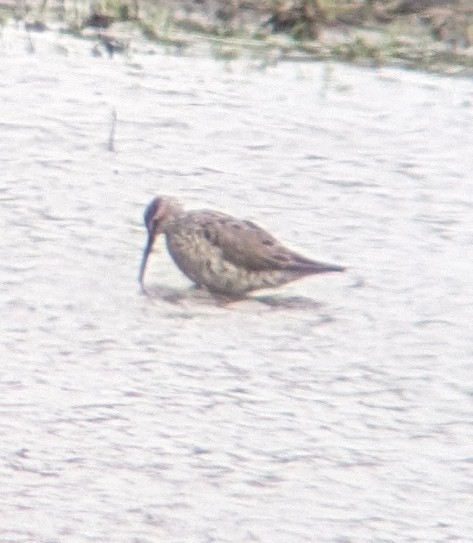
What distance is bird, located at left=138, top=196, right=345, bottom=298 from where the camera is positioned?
25.8ft

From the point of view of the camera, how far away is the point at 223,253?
811 centimetres

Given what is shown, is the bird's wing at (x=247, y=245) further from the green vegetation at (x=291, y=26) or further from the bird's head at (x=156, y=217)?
the green vegetation at (x=291, y=26)

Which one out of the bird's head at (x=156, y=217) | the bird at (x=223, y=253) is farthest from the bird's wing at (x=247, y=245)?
the bird's head at (x=156, y=217)

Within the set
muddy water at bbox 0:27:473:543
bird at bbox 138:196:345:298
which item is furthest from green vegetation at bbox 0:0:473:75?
bird at bbox 138:196:345:298

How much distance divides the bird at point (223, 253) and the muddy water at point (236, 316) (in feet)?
0.36

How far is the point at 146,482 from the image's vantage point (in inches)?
223

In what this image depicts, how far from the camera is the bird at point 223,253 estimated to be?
310 inches

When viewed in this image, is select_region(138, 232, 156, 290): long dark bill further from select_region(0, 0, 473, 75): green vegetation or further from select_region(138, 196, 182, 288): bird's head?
select_region(0, 0, 473, 75): green vegetation

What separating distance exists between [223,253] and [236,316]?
53cm

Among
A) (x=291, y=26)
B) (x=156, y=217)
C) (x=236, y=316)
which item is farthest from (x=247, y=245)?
(x=291, y=26)

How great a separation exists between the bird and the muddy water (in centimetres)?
11

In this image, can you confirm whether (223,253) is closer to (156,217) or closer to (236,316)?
(156,217)

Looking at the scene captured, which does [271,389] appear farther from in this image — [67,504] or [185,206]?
[185,206]

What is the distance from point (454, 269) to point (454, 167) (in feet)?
5.58
